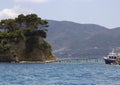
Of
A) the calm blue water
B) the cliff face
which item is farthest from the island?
the calm blue water

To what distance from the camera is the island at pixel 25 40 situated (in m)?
186

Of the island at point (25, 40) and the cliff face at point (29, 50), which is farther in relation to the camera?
the cliff face at point (29, 50)

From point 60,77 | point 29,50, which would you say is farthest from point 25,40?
point 60,77

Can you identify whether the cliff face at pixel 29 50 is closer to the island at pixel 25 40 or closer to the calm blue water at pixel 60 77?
the island at pixel 25 40

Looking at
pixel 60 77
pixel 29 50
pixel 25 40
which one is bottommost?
pixel 60 77

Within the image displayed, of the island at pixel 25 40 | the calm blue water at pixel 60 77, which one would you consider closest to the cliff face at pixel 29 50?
the island at pixel 25 40

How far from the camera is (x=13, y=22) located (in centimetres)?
19450

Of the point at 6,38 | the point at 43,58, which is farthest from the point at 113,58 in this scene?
the point at 6,38

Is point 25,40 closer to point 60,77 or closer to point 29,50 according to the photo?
point 29,50

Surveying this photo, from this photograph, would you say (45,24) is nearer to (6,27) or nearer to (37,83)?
(6,27)

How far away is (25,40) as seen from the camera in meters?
192

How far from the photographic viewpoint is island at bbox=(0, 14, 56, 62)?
186m

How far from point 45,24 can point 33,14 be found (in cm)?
723

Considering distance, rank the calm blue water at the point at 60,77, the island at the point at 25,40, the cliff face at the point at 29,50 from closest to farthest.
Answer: the calm blue water at the point at 60,77 < the island at the point at 25,40 < the cliff face at the point at 29,50
